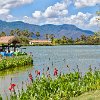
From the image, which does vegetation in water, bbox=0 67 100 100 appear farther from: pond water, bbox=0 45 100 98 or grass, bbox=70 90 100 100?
pond water, bbox=0 45 100 98

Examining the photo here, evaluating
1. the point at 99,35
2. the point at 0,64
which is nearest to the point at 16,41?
the point at 0,64

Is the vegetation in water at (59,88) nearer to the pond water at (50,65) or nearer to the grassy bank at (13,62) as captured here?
the pond water at (50,65)

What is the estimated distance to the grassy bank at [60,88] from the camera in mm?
12469

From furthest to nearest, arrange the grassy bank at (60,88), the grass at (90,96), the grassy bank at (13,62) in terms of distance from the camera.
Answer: the grassy bank at (13,62) → the grassy bank at (60,88) → the grass at (90,96)

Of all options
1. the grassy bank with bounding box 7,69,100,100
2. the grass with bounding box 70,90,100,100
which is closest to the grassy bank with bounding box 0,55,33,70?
the grassy bank with bounding box 7,69,100,100

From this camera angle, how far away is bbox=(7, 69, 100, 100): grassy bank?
12.5 metres

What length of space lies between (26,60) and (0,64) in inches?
346

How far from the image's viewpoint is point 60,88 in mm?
13258

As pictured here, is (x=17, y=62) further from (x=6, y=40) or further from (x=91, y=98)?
(x=91, y=98)

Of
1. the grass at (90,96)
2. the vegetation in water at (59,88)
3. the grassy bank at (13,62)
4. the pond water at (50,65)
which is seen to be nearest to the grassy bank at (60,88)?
the vegetation in water at (59,88)

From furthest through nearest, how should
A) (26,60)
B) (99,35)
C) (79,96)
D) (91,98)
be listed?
(26,60)
(99,35)
(79,96)
(91,98)

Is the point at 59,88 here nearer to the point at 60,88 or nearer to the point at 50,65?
the point at 60,88

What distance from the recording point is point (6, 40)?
58469mm

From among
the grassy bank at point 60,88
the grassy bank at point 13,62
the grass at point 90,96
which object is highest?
the grassy bank at point 60,88
